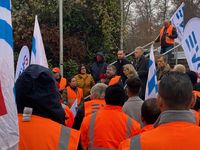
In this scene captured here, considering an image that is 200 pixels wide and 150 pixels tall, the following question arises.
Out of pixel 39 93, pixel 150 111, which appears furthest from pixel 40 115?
pixel 150 111

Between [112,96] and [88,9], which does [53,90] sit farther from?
[88,9]

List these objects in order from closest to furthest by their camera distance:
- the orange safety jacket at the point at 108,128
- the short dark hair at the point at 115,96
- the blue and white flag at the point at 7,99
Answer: the blue and white flag at the point at 7,99
the orange safety jacket at the point at 108,128
the short dark hair at the point at 115,96

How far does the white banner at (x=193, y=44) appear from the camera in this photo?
7.39 metres

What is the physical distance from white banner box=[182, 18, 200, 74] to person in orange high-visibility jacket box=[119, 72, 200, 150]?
4.68 m

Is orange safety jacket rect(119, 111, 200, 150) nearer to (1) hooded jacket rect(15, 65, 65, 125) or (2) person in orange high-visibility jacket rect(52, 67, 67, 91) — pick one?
(1) hooded jacket rect(15, 65, 65, 125)

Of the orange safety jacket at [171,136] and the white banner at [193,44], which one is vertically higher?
the white banner at [193,44]

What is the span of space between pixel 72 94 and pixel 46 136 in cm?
731

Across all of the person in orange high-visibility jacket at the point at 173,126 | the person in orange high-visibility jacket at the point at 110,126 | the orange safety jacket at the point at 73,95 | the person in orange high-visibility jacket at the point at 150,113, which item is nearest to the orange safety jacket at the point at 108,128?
the person in orange high-visibility jacket at the point at 110,126

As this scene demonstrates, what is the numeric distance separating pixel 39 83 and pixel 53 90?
12 centimetres

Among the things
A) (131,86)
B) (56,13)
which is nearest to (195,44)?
(131,86)

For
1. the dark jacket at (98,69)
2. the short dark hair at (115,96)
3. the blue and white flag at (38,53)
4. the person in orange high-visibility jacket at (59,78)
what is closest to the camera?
the short dark hair at (115,96)

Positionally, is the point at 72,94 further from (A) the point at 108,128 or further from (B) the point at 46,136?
(B) the point at 46,136

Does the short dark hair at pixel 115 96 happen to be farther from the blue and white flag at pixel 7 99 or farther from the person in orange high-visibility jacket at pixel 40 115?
the blue and white flag at pixel 7 99

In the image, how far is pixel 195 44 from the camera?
24.6 feet
